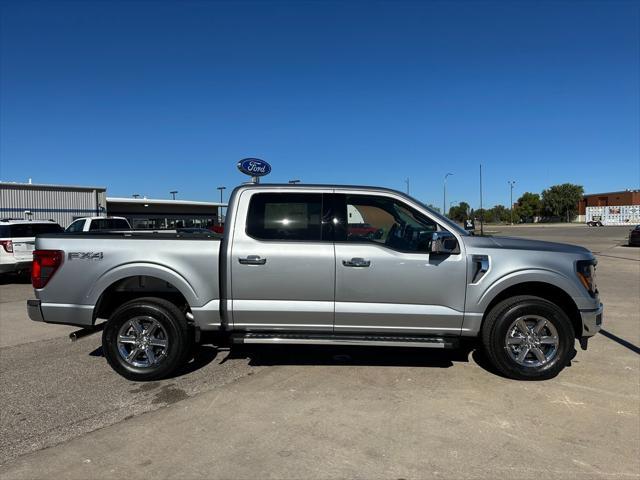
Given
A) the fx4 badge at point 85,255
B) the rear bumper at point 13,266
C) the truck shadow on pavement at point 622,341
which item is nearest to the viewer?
the fx4 badge at point 85,255

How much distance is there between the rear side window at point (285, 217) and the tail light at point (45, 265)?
6.53 ft

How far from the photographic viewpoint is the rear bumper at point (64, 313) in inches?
192

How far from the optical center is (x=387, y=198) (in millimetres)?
5059

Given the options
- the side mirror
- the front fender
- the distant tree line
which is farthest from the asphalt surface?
the distant tree line

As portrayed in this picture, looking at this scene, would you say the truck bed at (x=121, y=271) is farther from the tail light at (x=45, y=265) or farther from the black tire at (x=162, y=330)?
the black tire at (x=162, y=330)

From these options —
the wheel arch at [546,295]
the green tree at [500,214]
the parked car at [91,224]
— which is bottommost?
the wheel arch at [546,295]

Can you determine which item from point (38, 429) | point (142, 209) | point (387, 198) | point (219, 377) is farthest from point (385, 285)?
point (142, 209)

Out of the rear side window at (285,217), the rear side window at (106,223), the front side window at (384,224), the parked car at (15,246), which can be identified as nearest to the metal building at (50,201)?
the rear side window at (106,223)

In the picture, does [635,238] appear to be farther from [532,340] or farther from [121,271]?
[121,271]

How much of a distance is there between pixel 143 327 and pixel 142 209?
1772 inches

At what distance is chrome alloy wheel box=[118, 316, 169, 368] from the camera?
4.86 meters

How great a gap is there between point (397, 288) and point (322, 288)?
75 cm

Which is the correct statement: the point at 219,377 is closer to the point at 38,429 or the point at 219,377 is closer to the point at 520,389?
the point at 38,429

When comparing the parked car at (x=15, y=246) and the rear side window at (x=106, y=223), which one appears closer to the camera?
the parked car at (x=15, y=246)
